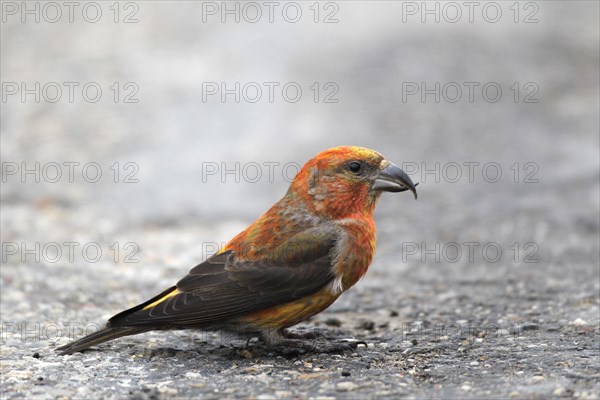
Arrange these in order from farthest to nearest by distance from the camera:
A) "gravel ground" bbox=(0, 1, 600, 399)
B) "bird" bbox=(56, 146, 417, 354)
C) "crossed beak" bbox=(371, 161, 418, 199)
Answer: "crossed beak" bbox=(371, 161, 418, 199) → "bird" bbox=(56, 146, 417, 354) → "gravel ground" bbox=(0, 1, 600, 399)

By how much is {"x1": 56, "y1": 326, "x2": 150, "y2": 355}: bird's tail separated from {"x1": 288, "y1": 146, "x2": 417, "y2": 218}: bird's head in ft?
4.43

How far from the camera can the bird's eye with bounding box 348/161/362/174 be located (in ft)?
18.4

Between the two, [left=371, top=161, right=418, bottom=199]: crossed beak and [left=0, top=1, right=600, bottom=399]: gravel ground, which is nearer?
[left=0, top=1, right=600, bottom=399]: gravel ground

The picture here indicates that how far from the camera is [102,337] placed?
522 centimetres

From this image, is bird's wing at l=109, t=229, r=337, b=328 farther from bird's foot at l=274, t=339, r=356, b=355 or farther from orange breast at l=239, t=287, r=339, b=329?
bird's foot at l=274, t=339, r=356, b=355

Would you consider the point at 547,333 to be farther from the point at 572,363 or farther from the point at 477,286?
the point at 477,286

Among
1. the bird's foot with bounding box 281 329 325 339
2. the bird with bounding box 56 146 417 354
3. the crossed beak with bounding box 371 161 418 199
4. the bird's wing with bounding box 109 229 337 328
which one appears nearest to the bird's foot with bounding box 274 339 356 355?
the bird with bounding box 56 146 417 354

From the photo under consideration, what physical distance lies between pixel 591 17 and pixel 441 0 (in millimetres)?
2846

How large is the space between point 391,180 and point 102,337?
2014 millimetres

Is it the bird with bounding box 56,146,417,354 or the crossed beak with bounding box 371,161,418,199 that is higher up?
the crossed beak with bounding box 371,161,418,199

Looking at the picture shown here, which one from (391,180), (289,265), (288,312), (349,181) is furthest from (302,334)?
(391,180)

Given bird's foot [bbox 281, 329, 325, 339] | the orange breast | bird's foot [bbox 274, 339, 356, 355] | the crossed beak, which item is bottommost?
bird's foot [bbox 274, 339, 356, 355]

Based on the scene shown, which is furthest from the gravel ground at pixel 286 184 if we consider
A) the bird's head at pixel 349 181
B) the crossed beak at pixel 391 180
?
the crossed beak at pixel 391 180

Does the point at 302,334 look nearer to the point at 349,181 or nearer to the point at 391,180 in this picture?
the point at 349,181
